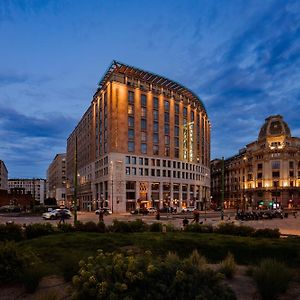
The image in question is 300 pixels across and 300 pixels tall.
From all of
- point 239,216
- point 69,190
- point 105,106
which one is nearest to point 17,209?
point 105,106

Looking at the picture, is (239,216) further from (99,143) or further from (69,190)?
(69,190)

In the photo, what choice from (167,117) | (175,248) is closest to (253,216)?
(175,248)

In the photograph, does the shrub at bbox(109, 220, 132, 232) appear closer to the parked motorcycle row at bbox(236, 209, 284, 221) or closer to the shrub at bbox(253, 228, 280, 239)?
the shrub at bbox(253, 228, 280, 239)

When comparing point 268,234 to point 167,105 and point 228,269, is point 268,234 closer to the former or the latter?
point 228,269

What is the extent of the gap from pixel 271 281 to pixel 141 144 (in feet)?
292

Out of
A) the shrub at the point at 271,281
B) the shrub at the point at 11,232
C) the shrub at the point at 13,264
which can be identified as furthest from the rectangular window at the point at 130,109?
the shrub at the point at 271,281

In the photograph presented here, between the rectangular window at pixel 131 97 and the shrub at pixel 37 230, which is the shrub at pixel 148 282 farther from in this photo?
the rectangular window at pixel 131 97

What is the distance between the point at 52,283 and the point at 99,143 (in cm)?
9480

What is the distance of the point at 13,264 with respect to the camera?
10586 mm

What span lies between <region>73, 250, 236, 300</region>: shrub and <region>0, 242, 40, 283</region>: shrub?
3588 mm

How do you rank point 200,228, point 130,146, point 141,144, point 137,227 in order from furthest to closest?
point 141,144 → point 130,146 → point 137,227 → point 200,228

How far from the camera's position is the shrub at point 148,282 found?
22.2 ft

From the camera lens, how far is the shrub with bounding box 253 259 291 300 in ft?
27.9

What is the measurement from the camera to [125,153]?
93.2 metres
